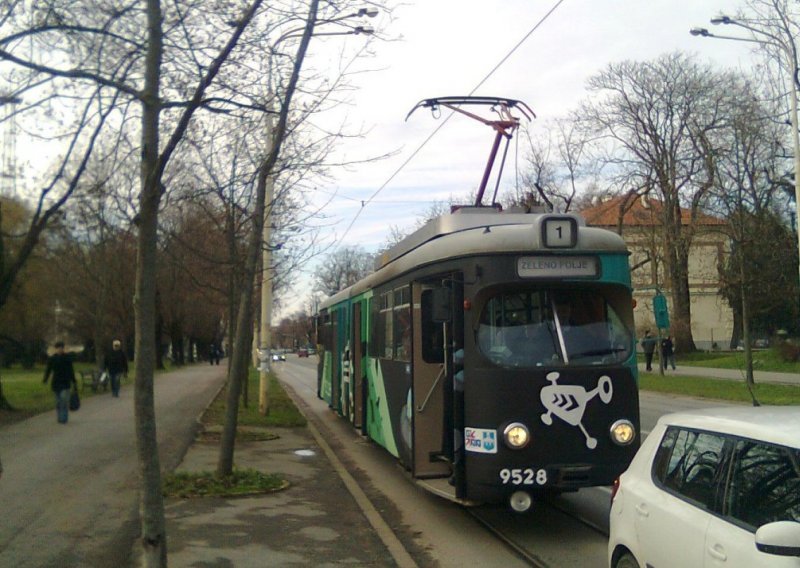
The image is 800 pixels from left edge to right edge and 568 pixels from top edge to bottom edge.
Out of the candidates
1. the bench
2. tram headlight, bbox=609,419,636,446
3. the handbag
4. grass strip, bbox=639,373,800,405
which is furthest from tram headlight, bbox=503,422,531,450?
the bench

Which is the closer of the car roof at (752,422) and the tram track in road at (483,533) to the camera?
the car roof at (752,422)

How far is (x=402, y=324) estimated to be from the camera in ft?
36.8

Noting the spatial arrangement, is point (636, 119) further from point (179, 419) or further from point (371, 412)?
point (371, 412)

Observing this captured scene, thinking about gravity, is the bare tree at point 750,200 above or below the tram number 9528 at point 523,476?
above

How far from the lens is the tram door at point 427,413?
996 cm

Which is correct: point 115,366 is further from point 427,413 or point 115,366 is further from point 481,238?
point 481,238

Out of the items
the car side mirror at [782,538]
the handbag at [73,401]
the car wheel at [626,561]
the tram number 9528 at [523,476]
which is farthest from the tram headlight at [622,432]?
the handbag at [73,401]

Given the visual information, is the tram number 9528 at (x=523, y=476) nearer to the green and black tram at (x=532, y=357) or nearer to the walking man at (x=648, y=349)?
the green and black tram at (x=532, y=357)

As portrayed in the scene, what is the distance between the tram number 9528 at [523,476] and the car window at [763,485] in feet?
12.4

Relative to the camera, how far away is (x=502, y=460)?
27.4 feet

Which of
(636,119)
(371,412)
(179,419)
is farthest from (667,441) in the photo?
(636,119)

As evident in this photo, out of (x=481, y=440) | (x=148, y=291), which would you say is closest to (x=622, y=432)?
(x=481, y=440)

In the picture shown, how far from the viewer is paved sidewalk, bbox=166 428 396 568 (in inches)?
316

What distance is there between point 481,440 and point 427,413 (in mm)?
1696
